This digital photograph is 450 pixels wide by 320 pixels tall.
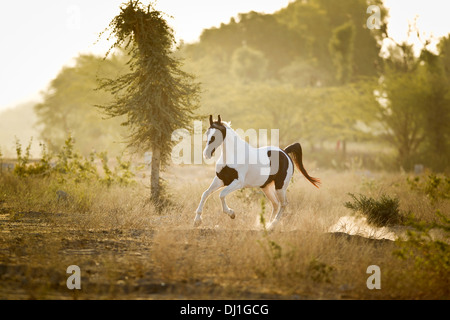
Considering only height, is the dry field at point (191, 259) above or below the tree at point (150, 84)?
below

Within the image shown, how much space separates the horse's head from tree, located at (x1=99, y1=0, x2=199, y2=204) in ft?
10.6

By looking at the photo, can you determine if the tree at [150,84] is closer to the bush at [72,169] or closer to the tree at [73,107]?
the bush at [72,169]

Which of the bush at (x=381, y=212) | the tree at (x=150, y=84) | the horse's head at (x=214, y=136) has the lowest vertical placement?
the bush at (x=381, y=212)

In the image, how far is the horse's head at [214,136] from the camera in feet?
30.9

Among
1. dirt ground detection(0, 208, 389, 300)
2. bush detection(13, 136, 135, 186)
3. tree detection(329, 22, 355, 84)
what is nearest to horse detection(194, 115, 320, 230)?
dirt ground detection(0, 208, 389, 300)

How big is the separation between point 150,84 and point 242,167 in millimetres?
4092

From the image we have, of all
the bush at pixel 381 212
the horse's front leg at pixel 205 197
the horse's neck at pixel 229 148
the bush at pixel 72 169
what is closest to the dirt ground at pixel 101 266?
the horse's front leg at pixel 205 197

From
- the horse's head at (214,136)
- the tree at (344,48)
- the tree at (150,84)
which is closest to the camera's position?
the horse's head at (214,136)

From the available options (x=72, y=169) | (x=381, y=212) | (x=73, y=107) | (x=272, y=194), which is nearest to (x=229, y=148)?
(x=272, y=194)

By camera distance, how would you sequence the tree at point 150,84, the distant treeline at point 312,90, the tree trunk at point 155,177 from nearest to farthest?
the tree at point 150,84
the tree trunk at point 155,177
the distant treeline at point 312,90

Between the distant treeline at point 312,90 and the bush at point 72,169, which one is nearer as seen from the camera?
the bush at point 72,169

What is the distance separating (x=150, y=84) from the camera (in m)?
12.6

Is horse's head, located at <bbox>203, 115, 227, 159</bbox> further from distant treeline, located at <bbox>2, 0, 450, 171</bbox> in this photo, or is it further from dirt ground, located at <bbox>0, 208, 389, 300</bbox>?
distant treeline, located at <bbox>2, 0, 450, 171</bbox>
